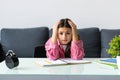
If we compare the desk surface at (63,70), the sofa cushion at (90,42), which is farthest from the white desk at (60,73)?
the sofa cushion at (90,42)

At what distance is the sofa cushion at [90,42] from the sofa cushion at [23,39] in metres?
0.49

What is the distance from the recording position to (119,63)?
146 centimetres

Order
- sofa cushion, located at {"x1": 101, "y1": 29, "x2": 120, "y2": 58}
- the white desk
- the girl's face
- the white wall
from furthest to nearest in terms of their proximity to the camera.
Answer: the white wall < sofa cushion, located at {"x1": 101, "y1": 29, "x2": 120, "y2": 58} < the girl's face < the white desk

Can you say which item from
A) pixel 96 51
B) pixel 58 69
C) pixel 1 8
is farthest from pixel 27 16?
pixel 58 69

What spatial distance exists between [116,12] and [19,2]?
1345 millimetres

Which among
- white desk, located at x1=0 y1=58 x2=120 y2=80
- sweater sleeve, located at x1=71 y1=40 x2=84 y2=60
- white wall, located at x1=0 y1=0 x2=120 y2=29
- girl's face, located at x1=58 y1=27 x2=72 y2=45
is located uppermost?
white wall, located at x1=0 y1=0 x2=120 y2=29

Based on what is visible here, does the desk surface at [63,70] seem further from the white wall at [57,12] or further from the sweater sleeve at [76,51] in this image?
the white wall at [57,12]

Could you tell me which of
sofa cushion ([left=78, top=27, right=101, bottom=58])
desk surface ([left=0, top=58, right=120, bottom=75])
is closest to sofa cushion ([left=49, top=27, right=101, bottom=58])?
sofa cushion ([left=78, top=27, right=101, bottom=58])

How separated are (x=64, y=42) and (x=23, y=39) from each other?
1.36 meters

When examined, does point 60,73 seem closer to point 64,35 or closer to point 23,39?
point 64,35

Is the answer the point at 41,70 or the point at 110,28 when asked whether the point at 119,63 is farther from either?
the point at 110,28

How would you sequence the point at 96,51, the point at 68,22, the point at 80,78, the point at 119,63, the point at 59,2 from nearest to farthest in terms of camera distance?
1. the point at 80,78
2. the point at 119,63
3. the point at 68,22
4. the point at 96,51
5. the point at 59,2

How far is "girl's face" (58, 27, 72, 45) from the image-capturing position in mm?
1862

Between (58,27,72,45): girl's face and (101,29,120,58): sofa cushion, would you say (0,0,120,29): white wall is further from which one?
(58,27,72,45): girl's face
